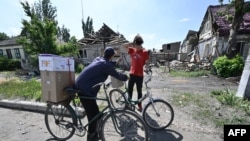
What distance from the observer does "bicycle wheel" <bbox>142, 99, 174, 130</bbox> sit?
3.45 meters

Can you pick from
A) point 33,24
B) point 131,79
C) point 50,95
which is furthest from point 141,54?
point 33,24

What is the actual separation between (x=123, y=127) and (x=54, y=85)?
4.66 ft

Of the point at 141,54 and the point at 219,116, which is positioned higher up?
the point at 141,54

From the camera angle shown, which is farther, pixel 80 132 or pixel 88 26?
pixel 88 26

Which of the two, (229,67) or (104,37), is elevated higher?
(104,37)

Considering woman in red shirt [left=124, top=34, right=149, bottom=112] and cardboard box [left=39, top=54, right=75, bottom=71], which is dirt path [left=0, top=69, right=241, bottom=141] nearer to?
woman in red shirt [left=124, top=34, right=149, bottom=112]

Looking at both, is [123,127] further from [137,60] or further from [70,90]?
[137,60]

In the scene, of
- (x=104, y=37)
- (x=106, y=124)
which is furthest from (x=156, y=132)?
(x=104, y=37)

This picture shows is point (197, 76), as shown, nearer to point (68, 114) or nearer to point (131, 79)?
point (131, 79)

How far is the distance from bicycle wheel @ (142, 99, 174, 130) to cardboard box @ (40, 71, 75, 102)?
5.64ft

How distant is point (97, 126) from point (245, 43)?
48.7 ft

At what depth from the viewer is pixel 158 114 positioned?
11.6 ft

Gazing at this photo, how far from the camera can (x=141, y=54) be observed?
12.6ft

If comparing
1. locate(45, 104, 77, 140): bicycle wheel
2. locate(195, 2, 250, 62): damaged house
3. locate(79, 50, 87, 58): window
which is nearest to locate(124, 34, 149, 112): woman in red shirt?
locate(45, 104, 77, 140): bicycle wheel
